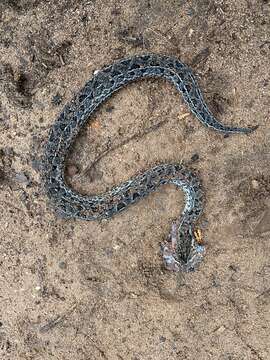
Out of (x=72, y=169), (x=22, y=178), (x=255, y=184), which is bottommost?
(x=22, y=178)

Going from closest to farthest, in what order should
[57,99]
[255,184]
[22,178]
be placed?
[255,184], [57,99], [22,178]

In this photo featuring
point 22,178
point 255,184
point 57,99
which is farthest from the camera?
point 22,178

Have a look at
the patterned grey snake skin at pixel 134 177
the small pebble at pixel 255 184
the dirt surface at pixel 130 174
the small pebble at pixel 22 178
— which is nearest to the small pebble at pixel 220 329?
the dirt surface at pixel 130 174

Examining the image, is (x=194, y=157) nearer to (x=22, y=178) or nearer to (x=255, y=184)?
(x=255, y=184)

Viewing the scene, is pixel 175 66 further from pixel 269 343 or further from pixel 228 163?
pixel 269 343

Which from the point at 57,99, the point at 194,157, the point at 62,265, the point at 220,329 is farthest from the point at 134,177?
the point at 220,329

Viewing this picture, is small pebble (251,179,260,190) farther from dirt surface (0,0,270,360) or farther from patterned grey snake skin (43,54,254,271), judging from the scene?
patterned grey snake skin (43,54,254,271)

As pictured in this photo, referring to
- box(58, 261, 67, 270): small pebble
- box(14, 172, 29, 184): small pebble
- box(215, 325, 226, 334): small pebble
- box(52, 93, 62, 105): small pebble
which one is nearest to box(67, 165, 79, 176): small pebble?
box(14, 172, 29, 184): small pebble
